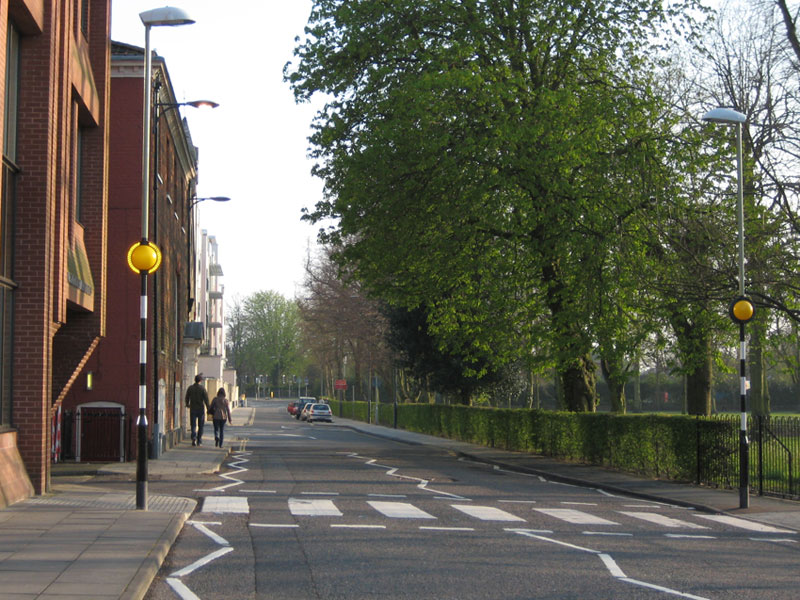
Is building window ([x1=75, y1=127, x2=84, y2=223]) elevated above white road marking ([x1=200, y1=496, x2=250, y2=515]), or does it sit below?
above

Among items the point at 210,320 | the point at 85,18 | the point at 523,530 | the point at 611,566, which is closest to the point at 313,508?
the point at 523,530

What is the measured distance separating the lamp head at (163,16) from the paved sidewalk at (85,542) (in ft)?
23.7

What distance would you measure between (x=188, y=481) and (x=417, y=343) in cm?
2329

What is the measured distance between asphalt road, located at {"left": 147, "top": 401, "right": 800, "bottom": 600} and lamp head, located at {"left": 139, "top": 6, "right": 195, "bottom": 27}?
735 cm

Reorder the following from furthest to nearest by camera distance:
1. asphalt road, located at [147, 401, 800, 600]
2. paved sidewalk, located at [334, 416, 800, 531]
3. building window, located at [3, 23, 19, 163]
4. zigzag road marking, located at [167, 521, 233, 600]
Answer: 1. paved sidewalk, located at [334, 416, 800, 531]
2. building window, located at [3, 23, 19, 163]
3. asphalt road, located at [147, 401, 800, 600]
4. zigzag road marking, located at [167, 521, 233, 600]

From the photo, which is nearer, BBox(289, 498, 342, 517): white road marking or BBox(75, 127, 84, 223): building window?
BBox(289, 498, 342, 517): white road marking

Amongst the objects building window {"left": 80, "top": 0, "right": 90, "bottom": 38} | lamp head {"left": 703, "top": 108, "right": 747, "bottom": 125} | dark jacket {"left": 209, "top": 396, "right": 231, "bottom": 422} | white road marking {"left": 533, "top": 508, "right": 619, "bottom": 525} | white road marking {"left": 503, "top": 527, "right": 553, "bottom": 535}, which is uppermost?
building window {"left": 80, "top": 0, "right": 90, "bottom": 38}

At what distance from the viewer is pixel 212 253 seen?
112 m

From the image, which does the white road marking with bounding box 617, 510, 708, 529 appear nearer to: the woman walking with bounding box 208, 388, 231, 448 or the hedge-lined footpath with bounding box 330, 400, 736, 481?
the hedge-lined footpath with bounding box 330, 400, 736, 481

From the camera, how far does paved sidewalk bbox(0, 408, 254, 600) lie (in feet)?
24.3

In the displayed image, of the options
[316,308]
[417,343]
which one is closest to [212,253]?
[316,308]

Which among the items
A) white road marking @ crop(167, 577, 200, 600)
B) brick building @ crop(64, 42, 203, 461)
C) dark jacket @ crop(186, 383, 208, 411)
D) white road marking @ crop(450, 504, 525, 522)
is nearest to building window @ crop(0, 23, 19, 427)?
white road marking @ crop(167, 577, 200, 600)

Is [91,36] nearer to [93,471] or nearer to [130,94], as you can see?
[130,94]

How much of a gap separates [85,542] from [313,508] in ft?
15.4
